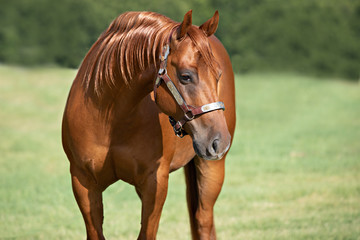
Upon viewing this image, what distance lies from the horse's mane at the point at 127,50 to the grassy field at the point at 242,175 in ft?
8.98

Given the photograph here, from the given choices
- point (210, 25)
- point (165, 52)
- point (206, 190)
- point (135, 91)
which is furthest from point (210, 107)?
point (206, 190)

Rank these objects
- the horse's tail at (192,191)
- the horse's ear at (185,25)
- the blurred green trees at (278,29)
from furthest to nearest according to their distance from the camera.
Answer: the blurred green trees at (278,29), the horse's tail at (192,191), the horse's ear at (185,25)

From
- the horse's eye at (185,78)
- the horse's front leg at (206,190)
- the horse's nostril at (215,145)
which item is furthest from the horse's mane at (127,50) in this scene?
the horse's front leg at (206,190)

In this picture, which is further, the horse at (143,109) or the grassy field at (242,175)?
the grassy field at (242,175)

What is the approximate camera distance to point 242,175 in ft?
30.9

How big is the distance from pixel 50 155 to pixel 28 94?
5150 millimetres

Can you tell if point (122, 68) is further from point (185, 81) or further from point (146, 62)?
point (185, 81)

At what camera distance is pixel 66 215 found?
672 cm

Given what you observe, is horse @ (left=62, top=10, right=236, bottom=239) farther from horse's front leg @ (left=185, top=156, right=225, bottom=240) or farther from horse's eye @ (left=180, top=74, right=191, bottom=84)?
horse's front leg @ (left=185, top=156, right=225, bottom=240)

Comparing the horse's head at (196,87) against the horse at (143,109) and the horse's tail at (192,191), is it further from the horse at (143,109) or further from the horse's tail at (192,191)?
the horse's tail at (192,191)

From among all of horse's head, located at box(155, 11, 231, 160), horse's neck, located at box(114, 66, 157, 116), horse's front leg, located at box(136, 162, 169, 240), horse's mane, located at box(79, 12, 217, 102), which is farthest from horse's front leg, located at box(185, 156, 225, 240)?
horse's head, located at box(155, 11, 231, 160)

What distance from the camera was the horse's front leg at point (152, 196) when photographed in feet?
12.0

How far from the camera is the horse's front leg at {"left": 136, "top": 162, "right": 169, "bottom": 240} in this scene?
3.64 metres

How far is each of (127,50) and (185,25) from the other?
515 mm
